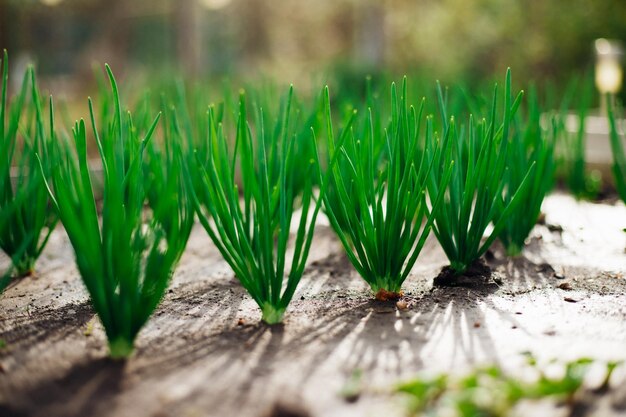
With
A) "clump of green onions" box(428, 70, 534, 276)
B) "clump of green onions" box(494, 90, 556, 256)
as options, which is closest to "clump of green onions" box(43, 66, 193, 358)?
"clump of green onions" box(428, 70, 534, 276)

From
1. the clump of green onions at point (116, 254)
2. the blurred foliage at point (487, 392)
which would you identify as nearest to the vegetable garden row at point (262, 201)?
the clump of green onions at point (116, 254)

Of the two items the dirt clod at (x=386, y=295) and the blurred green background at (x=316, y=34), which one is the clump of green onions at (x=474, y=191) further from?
the blurred green background at (x=316, y=34)

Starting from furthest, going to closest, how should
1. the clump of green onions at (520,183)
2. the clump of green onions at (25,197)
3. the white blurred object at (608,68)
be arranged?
1. the white blurred object at (608,68)
2. the clump of green onions at (520,183)
3. the clump of green onions at (25,197)

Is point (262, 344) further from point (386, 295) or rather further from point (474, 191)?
A: point (474, 191)

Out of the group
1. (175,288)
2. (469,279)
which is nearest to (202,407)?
(175,288)

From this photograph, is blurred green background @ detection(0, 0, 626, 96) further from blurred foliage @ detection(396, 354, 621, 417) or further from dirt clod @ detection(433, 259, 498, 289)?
blurred foliage @ detection(396, 354, 621, 417)

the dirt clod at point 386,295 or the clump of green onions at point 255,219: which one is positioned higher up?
the clump of green onions at point 255,219
